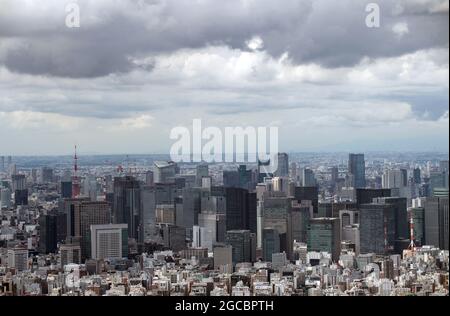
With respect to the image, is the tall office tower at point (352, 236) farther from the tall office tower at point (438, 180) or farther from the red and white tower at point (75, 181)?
the red and white tower at point (75, 181)

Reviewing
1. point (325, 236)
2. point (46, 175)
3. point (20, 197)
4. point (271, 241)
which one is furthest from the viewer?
point (325, 236)

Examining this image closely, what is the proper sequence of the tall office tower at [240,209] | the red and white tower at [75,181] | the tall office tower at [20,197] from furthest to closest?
1. the tall office tower at [240,209]
2. the tall office tower at [20,197]
3. the red and white tower at [75,181]

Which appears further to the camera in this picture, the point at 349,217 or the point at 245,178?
the point at 349,217

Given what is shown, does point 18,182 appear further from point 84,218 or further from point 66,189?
point 84,218

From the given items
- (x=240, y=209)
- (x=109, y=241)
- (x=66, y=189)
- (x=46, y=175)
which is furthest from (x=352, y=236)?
(x=46, y=175)

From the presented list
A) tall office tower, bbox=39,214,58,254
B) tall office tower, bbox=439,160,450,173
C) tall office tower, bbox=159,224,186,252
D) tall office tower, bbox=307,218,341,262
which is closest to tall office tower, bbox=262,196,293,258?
tall office tower, bbox=307,218,341,262

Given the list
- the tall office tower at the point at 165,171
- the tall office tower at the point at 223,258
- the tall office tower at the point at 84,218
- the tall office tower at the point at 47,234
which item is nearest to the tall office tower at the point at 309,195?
the tall office tower at the point at 223,258

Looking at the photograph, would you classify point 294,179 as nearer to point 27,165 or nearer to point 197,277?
point 197,277
